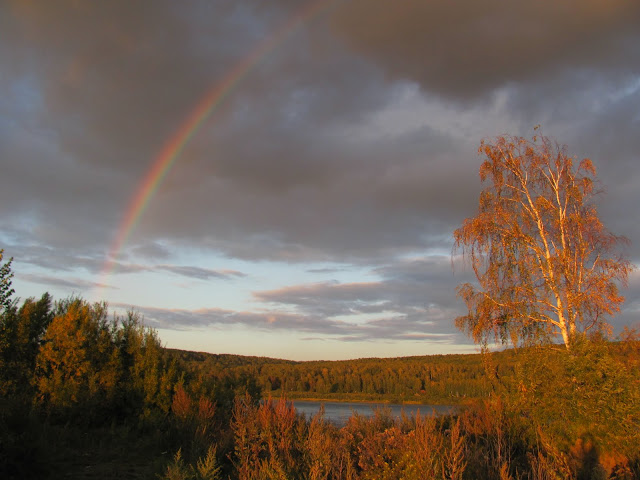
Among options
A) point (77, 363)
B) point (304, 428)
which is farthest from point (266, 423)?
point (77, 363)

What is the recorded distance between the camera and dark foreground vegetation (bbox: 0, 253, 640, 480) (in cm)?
673

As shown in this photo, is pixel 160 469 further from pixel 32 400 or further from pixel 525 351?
pixel 32 400

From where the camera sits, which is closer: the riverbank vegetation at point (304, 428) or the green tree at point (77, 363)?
the riverbank vegetation at point (304, 428)

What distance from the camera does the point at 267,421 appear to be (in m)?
8.61

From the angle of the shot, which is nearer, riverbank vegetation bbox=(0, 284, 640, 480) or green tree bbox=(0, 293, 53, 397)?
riverbank vegetation bbox=(0, 284, 640, 480)

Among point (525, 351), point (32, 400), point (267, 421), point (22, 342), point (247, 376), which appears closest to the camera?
point (267, 421)

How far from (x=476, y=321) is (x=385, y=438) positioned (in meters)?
8.62

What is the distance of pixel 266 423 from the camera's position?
8.53 metres

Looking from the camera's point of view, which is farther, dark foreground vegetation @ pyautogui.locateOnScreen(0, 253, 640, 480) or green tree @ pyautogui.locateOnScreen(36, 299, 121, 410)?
green tree @ pyautogui.locateOnScreen(36, 299, 121, 410)

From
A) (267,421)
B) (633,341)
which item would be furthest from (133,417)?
(633,341)

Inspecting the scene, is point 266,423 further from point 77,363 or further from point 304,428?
point 77,363

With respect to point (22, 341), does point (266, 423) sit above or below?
below

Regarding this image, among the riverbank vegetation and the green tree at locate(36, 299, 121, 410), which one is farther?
the green tree at locate(36, 299, 121, 410)

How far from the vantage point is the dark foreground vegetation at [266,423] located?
6730 mm
